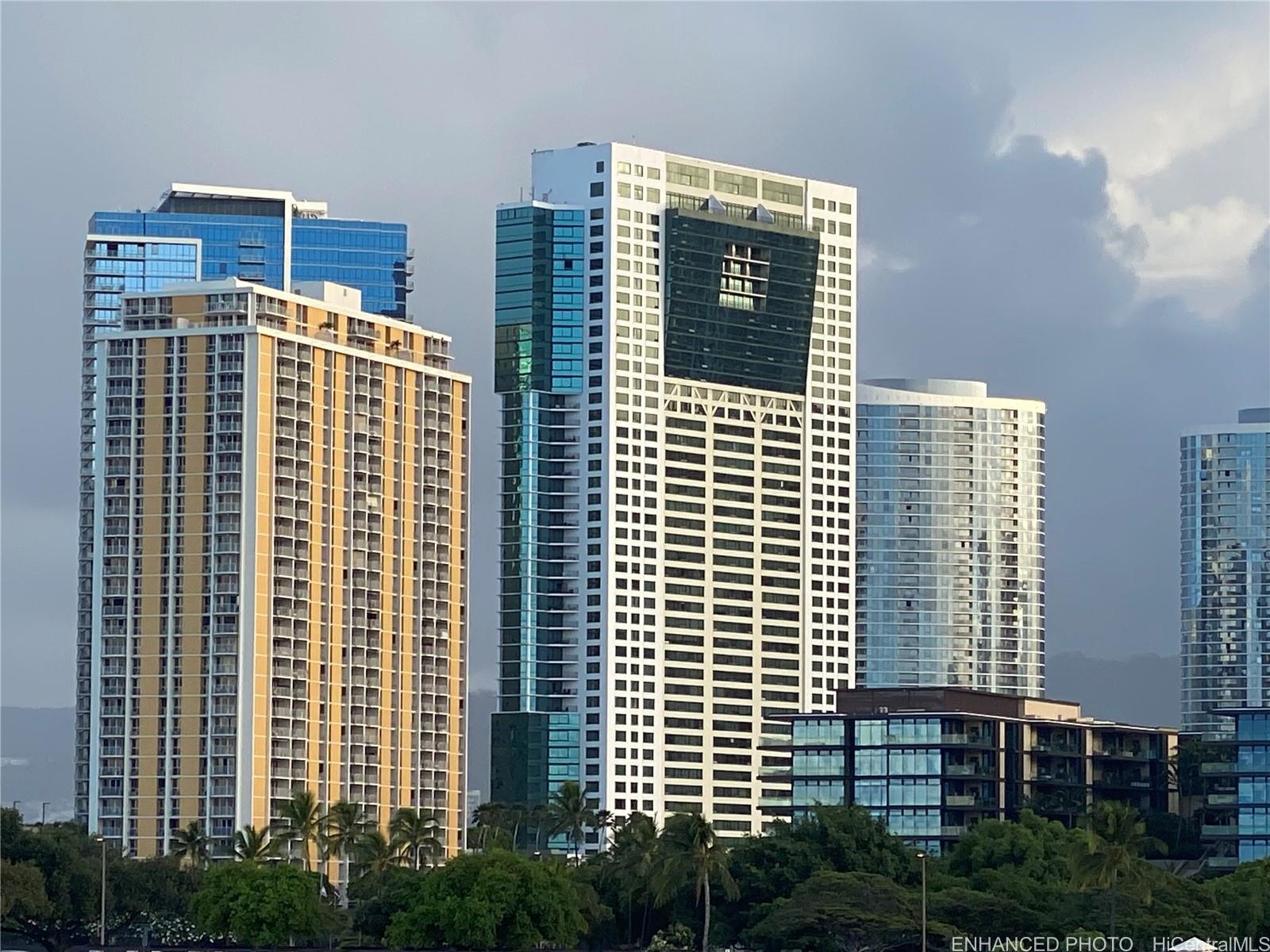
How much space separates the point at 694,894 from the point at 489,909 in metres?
17.5

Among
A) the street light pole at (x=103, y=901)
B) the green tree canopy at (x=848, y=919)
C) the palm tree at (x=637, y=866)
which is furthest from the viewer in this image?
the palm tree at (x=637, y=866)

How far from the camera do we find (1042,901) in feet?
532

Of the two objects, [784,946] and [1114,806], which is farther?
[1114,806]

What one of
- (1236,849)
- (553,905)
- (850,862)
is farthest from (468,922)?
(1236,849)

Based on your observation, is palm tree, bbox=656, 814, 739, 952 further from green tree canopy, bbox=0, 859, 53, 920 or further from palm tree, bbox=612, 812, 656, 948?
green tree canopy, bbox=0, 859, 53, 920

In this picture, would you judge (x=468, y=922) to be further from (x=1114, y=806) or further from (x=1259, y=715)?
(x=1259, y=715)

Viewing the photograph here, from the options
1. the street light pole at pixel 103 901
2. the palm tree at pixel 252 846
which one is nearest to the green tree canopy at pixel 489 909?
the street light pole at pixel 103 901

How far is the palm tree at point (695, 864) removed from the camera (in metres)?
169

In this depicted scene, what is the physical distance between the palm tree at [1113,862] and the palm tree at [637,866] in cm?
2718

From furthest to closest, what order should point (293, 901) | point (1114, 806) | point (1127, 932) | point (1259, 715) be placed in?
point (1259, 715) < point (1114, 806) < point (293, 901) < point (1127, 932)

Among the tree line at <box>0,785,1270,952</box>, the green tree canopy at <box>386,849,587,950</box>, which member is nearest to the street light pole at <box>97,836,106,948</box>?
the tree line at <box>0,785,1270,952</box>

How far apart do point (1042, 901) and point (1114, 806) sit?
25.2 meters

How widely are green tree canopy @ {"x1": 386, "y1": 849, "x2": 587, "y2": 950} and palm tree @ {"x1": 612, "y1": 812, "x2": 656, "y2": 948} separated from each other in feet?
30.9

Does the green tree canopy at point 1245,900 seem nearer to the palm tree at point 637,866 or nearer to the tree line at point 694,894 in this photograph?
the tree line at point 694,894
